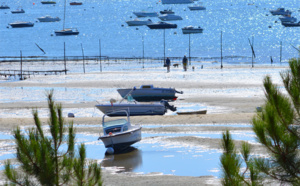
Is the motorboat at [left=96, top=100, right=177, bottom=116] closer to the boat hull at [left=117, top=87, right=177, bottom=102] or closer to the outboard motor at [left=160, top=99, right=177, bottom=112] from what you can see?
the outboard motor at [left=160, top=99, right=177, bottom=112]

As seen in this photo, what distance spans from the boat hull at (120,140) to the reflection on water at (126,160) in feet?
1.08

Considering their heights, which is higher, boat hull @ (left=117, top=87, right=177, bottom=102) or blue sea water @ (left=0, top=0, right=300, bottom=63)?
blue sea water @ (left=0, top=0, right=300, bottom=63)

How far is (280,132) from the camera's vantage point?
27.8ft

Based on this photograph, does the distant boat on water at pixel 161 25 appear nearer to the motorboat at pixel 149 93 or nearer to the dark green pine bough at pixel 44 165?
the motorboat at pixel 149 93

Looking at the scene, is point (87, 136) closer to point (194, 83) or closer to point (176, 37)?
point (194, 83)

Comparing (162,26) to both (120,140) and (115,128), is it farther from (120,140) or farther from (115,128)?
(120,140)

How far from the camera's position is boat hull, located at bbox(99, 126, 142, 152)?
21.6 meters

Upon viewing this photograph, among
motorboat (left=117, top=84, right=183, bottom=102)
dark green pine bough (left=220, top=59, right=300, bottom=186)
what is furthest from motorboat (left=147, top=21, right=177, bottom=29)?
dark green pine bough (left=220, top=59, right=300, bottom=186)

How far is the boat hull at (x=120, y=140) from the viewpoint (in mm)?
21625

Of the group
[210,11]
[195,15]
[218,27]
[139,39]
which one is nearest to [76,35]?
[139,39]

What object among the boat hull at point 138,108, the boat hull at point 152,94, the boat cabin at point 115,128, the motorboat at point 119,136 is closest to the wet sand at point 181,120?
the boat hull at point 152,94

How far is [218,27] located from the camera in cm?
13212

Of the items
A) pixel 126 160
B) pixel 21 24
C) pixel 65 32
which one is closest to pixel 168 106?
pixel 126 160

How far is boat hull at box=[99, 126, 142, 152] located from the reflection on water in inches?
12.9
